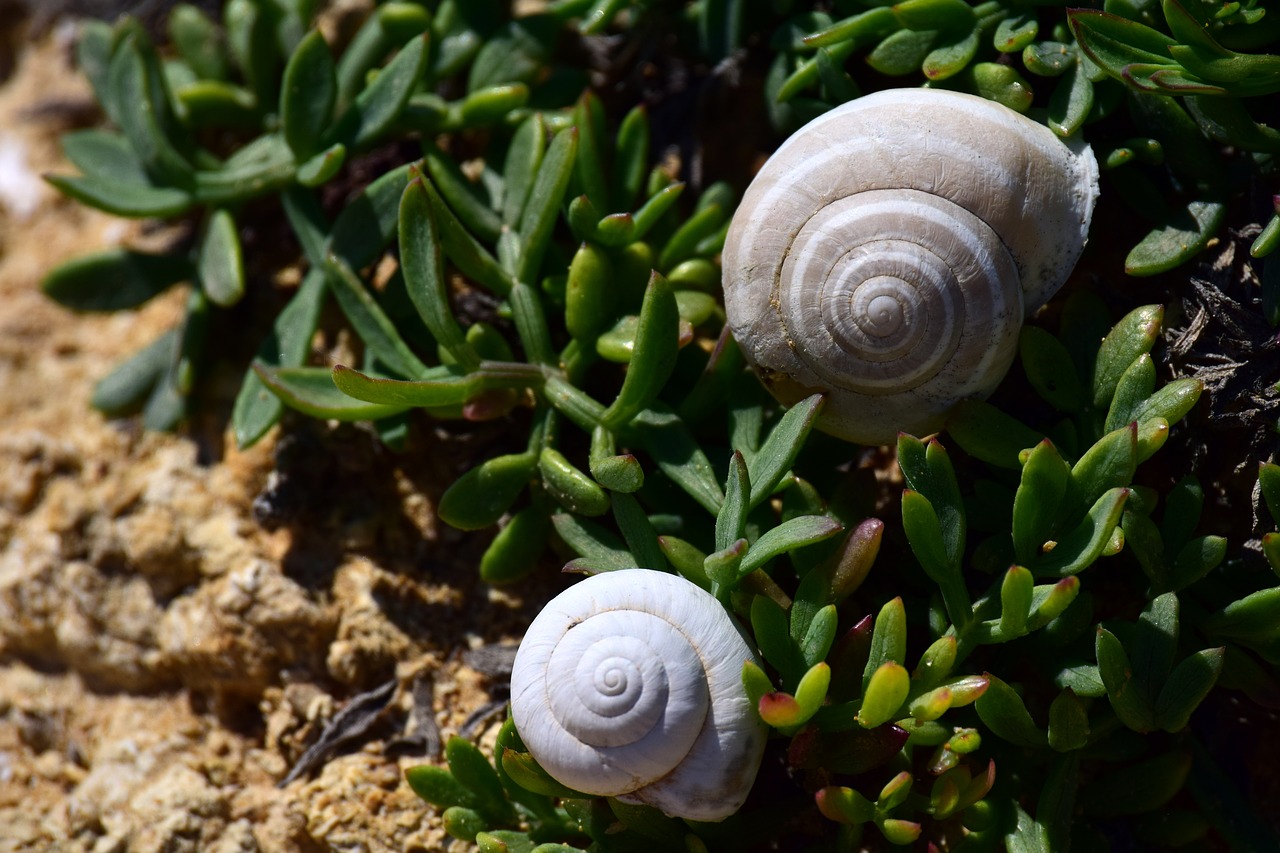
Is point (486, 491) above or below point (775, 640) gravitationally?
above

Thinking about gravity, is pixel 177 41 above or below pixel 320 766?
above

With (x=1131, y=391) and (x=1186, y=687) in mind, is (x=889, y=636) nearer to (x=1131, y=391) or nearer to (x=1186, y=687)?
(x=1186, y=687)

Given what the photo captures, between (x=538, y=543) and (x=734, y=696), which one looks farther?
(x=538, y=543)

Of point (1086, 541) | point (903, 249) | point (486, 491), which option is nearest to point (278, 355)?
point (486, 491)

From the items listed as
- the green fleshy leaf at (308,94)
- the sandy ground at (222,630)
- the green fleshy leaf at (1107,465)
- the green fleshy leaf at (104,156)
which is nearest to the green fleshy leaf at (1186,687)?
the green fleshy leaf at (1107,465)

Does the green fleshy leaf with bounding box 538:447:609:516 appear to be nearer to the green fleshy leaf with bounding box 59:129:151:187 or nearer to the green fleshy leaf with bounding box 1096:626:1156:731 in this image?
the green fleshy leaf with bounding box 1096:626:1156:731

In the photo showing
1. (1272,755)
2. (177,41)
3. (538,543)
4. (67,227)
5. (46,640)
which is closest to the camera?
(1272,755)

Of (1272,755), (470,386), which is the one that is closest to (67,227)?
(470,386)

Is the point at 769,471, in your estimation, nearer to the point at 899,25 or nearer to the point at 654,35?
the point at 899,25
